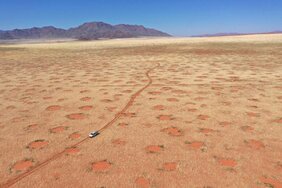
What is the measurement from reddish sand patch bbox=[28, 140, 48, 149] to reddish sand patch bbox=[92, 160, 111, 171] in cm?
106

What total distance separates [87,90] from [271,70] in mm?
7411

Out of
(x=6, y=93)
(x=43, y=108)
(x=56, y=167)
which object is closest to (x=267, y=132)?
(x=56, y=167)

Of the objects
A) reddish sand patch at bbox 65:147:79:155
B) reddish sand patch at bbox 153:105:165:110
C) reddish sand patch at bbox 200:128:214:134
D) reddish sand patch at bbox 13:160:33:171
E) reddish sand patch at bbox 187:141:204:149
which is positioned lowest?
reddish sand patch at bbox 13:160:33:171

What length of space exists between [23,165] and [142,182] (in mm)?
1636

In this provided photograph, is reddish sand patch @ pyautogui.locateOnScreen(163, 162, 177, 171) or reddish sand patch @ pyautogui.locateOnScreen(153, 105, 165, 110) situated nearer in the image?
reddish sand patch @ pyautogui.locateOnScreen(163, 162, 177, 171)

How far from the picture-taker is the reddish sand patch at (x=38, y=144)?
13.7 ft

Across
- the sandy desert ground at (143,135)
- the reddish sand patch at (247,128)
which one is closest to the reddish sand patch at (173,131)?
the sandy desert ground at (143,135)

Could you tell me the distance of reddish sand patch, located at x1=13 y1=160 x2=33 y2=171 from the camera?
141 inches

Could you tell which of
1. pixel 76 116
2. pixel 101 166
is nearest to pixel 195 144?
pixel 101 166

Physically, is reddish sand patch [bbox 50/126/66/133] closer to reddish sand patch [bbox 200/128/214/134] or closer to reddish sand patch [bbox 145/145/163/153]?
reddish sand patch [bbox 145/145/163/153]

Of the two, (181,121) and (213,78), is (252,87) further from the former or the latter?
(181,121)

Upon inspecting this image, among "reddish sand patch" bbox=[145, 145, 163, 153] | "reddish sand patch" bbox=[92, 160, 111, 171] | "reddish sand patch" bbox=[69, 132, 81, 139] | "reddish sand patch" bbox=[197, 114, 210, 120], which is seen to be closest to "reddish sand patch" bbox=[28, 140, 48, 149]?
"reddish sand patch" bbox=[69, 132, 81, 139]

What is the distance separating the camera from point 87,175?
11.2ft

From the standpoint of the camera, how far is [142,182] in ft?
10.7
